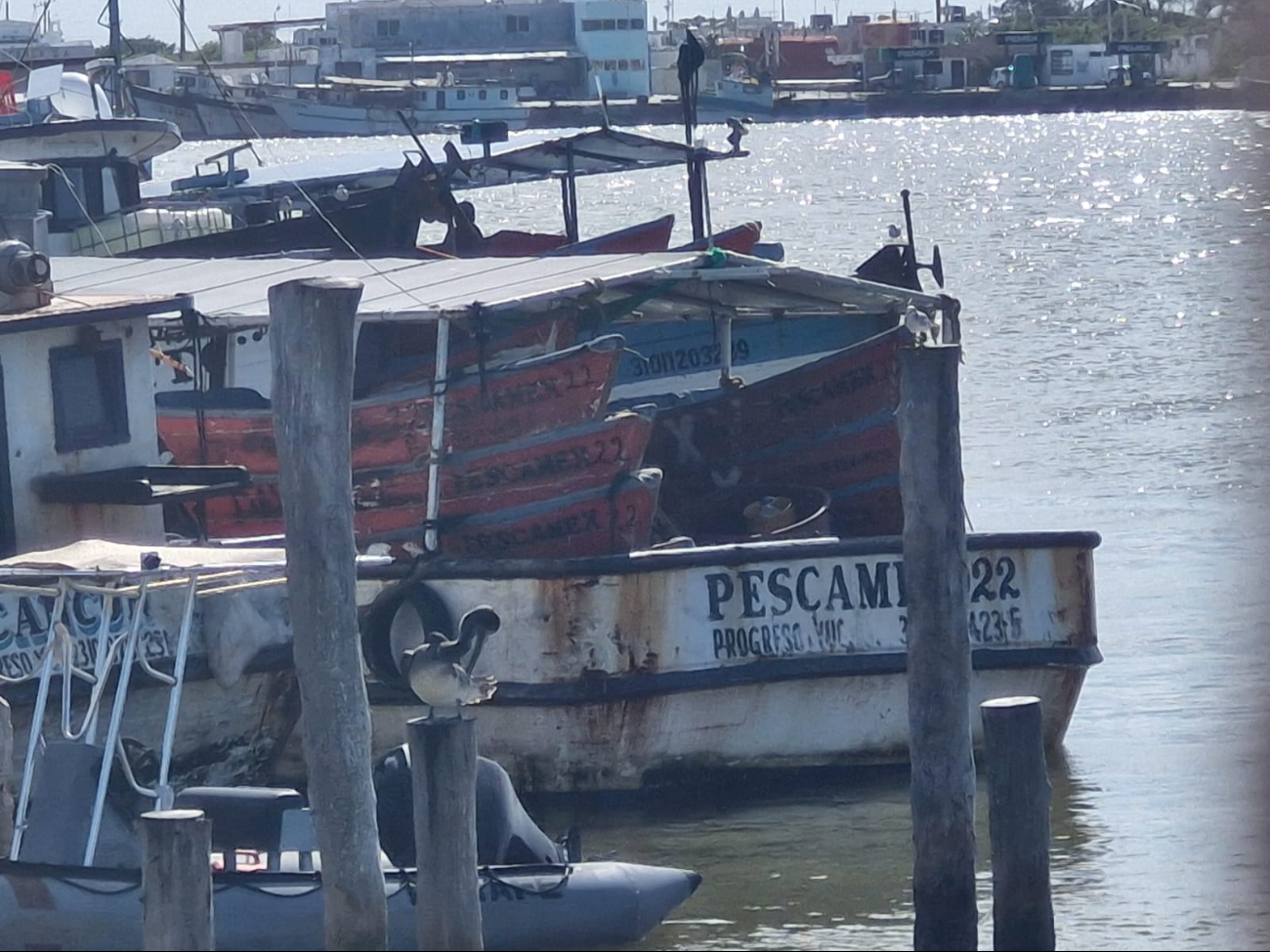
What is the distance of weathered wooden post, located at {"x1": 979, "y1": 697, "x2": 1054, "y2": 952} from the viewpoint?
27.4ft

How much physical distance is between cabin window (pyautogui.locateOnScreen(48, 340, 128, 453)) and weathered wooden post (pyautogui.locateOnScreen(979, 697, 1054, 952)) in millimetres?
5326

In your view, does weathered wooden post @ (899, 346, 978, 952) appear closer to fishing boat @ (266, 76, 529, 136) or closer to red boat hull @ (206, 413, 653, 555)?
red boat hull @ (206, 413, 653, 555)

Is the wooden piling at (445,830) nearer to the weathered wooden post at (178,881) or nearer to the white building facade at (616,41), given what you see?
the weathered wooden post at (178,881)

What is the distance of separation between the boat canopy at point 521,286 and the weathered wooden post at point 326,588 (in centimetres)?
370

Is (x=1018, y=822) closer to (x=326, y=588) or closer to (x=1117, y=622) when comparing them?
(x=326, y=588)

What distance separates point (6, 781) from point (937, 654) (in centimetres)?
376

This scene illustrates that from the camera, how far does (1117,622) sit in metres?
16.9

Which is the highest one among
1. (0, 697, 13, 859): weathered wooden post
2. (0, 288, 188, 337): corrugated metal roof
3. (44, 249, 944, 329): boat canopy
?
(0, 288, 188, 337): corrugated metal roof

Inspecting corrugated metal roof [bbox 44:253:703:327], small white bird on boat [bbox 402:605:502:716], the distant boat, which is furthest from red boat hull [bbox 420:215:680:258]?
the distant boat

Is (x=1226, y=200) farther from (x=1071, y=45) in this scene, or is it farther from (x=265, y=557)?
(x=265, y=557)

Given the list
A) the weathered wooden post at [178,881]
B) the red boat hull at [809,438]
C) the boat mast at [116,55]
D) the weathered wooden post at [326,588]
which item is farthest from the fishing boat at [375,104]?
the weathered wooden post at [178,881]

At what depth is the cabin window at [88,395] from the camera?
11805mm

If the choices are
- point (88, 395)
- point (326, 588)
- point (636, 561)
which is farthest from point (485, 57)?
point (326, 588)

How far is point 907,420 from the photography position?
881cm
